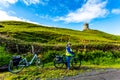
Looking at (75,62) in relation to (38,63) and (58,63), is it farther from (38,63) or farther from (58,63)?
(38,63)

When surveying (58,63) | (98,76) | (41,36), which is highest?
(41,36)

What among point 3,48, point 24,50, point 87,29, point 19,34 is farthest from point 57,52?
point 87,29

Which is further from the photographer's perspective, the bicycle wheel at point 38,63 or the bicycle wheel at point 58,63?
the bicycle wheel at point 58,63

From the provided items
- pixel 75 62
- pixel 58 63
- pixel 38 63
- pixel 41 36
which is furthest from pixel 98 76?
pixel 41 36

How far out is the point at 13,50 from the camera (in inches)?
1243

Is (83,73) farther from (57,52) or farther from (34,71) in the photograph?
(57,52)

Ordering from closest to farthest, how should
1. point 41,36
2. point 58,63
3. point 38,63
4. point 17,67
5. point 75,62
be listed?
point 17,67 → point 38,63 → point 58,63 → point 75,62 → point 41,36

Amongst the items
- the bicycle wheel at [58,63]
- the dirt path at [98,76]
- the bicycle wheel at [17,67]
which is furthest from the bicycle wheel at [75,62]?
the bicycle wheel at [17,67]

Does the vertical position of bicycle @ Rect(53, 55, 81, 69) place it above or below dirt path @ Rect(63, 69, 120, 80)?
above

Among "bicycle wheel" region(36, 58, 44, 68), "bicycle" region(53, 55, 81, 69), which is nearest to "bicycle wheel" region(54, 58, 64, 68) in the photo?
"bicycle" region(53, 55, 81, 69)

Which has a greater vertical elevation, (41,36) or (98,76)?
(41,36)

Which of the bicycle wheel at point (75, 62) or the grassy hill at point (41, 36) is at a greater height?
the grassy hill at point (41, 36)

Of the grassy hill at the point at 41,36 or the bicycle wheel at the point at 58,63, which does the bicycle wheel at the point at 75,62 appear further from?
the grassy hill at the point at 41,36

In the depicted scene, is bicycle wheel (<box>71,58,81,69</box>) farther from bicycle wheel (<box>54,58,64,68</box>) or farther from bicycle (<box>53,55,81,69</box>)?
bicycle wheel (<box>54,58,64,68</box>)
